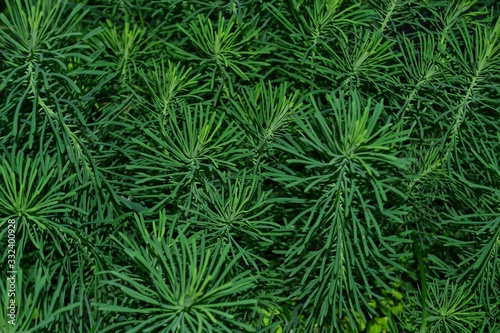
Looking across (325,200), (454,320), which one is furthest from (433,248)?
(325,200)

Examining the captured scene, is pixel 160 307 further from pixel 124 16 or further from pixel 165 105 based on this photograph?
pixel 124 16

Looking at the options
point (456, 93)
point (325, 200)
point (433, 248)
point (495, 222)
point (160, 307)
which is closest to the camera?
point (160, 307)

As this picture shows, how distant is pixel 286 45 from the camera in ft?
4.13

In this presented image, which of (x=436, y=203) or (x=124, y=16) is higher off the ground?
(x=124, y=16)

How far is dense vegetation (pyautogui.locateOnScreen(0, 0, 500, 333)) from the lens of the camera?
1.02m

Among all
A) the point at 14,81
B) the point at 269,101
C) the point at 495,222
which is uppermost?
the point at 14,81

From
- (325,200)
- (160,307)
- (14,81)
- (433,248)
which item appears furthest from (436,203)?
(14,81)

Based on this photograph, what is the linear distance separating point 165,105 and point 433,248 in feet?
2.23

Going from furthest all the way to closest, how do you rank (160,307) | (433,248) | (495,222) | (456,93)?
(433,248), (456,93), (495,222), (160,307)

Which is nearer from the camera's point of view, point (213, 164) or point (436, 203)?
point (213, 164)

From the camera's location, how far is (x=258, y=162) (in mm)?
1120

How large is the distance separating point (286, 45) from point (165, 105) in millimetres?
289

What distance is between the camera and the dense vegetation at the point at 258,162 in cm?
102

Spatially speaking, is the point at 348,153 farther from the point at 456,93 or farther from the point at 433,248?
the point at 433,248
